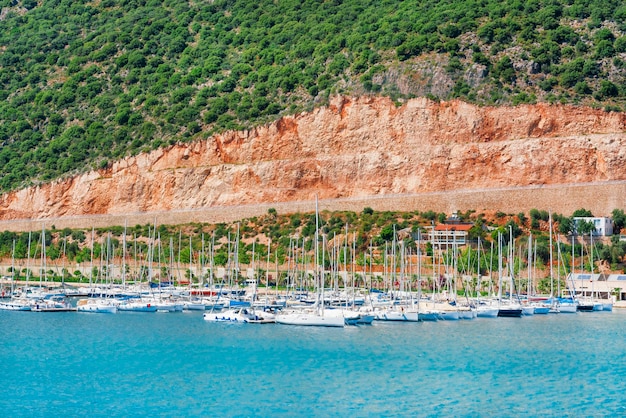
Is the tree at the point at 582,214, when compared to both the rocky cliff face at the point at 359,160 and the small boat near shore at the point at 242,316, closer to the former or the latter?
the rocky cliff face at the point at 359,160

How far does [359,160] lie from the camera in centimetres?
7731

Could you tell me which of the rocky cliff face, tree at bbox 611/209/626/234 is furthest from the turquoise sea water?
the rocky cliff face

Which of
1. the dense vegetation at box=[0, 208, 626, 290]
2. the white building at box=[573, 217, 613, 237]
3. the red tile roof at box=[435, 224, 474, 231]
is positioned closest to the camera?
the dense vegetation at box=[0, 208, 626, 290]

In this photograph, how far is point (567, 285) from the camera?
2475 inches

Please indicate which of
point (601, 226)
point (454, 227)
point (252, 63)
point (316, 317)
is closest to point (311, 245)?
point (454, 227)

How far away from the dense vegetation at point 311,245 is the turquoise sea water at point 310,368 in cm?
1231

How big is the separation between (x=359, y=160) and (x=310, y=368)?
39142 millimetres

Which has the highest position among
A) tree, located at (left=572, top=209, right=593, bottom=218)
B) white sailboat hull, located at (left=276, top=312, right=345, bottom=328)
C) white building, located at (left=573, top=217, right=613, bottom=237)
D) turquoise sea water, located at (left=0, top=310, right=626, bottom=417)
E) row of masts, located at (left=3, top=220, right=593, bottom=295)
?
tree, located at (left=572, top=209, right=593, bottom=218)

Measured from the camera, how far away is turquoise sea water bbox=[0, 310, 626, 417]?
33.1 m

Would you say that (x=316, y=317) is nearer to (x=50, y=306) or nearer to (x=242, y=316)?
(x=242, y=316)

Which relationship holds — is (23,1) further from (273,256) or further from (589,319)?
(589,319)

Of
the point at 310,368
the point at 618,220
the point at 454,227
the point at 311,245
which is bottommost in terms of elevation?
the point at 310,368

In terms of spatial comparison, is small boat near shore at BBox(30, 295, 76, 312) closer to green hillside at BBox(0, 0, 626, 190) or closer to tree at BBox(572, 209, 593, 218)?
green hillside at BBox(0, 0, 626, 190)

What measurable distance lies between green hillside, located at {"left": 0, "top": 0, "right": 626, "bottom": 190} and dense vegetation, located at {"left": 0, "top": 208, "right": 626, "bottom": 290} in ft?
28.2
